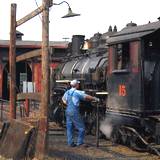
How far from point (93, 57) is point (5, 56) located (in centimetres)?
1933

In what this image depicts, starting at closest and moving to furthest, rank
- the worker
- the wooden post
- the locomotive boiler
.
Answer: the wooden post < the worker < the locomotive boiler

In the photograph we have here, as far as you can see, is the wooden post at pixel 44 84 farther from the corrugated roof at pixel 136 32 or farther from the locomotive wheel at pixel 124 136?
the locomotive wheel at pixel 124 136

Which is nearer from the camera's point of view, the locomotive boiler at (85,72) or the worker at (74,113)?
the worker at (74,113)

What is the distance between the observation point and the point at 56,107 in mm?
19203

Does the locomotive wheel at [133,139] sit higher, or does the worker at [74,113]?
the worker at [74,113]

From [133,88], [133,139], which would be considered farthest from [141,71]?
[133,139]

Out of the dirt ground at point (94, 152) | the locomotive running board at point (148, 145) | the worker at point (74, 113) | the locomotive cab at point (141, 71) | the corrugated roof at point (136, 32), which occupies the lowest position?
the dirt ground at point (94, 152)

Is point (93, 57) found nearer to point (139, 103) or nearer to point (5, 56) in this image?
point (139, 103)

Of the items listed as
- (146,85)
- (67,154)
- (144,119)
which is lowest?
(67,154)

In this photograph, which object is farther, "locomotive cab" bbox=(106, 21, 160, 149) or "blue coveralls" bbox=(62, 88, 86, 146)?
"blue coveralls" bbox=(62, 88, 86, 146)

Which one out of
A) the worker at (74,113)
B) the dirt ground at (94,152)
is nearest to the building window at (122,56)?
the worker at (74,113)

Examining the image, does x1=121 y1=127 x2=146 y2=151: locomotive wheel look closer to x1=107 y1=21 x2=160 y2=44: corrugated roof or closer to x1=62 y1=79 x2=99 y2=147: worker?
x1=62 y1=79 x2=99 y2=147: worker

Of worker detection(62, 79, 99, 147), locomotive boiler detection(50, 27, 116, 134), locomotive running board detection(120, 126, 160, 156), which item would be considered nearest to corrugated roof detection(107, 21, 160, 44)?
worker detection(62, 79, 99, 147)

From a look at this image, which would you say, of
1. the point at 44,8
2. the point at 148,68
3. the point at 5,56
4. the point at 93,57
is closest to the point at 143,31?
the point at 148,68
